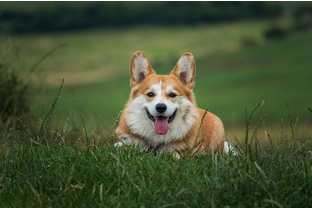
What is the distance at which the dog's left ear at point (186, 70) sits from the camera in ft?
19.5

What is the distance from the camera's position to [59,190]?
4.18 meters

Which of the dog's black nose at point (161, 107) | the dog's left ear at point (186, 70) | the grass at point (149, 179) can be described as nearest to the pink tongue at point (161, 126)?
the dog's black nose at point (161, 107)

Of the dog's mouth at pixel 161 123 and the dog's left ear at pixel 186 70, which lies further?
the dog's left ear at pixel 186 70

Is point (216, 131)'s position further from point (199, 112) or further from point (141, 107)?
point (141, 107)

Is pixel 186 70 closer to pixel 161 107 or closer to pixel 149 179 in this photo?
pixel 161 107

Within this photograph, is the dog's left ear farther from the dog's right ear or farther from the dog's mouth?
the dog's mouth

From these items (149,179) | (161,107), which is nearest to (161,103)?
(161,107)

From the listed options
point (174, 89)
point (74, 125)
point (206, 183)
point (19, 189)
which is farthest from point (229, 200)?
point (74, 125)

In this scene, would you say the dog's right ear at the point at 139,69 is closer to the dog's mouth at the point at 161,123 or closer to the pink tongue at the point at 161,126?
the dog's mouth at the point at 161,123

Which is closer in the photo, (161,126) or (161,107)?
(161,107)

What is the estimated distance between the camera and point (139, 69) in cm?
602

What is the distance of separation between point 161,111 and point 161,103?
0.09 metres

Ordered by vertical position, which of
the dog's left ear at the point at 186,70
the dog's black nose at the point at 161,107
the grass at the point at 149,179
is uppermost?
the dog's left ear at the point at 186,70

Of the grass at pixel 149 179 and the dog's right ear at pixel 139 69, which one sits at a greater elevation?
the dog's right ear at pixel 139 69
